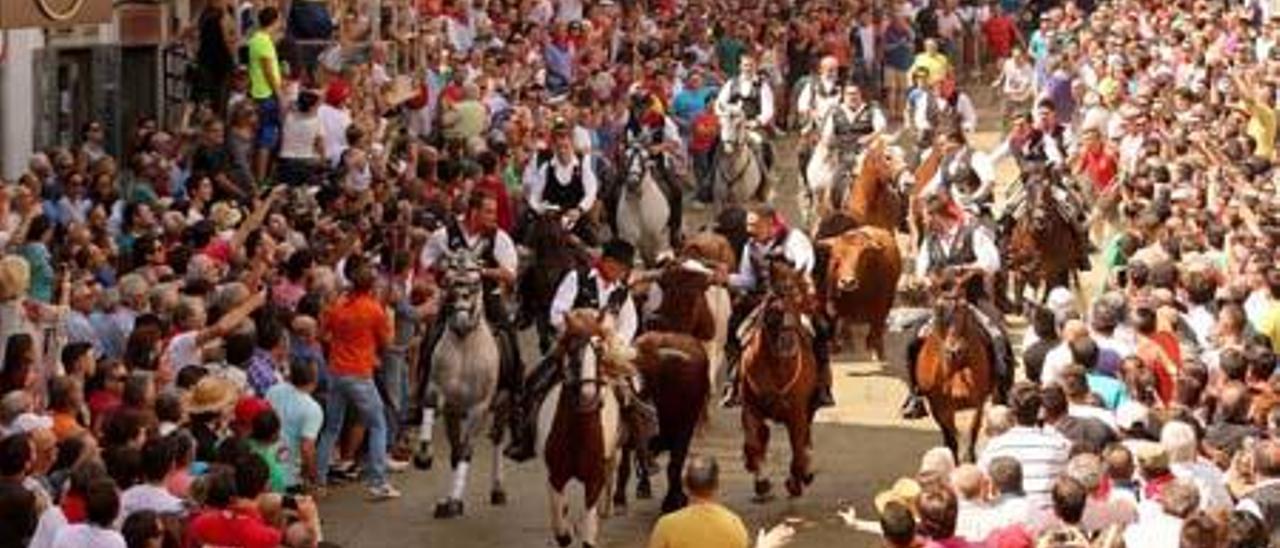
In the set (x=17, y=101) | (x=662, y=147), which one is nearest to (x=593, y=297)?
(x=17, y=101)

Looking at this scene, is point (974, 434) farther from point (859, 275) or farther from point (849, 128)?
point (849, 128)

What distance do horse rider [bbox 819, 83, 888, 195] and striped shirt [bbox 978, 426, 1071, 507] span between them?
1202cm

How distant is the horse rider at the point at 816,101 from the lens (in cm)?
2672

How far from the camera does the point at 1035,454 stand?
41.8 feet

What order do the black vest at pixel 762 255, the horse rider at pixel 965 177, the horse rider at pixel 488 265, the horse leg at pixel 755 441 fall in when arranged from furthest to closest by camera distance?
the horse rider at pixel 965 177, the black vest at pixel 762 255, the horse rider at pixel 488 265, the horse leg at pixel 755 441

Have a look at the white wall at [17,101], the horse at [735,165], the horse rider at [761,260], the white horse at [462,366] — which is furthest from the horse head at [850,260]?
the white wall at [17,101]

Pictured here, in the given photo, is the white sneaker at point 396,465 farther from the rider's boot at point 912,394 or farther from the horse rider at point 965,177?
the horse rider at point 965,177

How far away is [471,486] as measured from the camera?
59.3 feet

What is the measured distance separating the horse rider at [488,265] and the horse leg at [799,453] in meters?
1.77

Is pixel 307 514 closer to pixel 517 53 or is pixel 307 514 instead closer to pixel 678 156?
pixel 678 156

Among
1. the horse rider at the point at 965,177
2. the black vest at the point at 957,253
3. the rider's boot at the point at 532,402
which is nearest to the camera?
the rider's boot at the point at 532,402

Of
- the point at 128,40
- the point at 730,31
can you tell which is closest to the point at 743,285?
the point at 128,40

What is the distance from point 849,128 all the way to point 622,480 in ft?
28.8

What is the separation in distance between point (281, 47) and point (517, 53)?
457 centimetres
